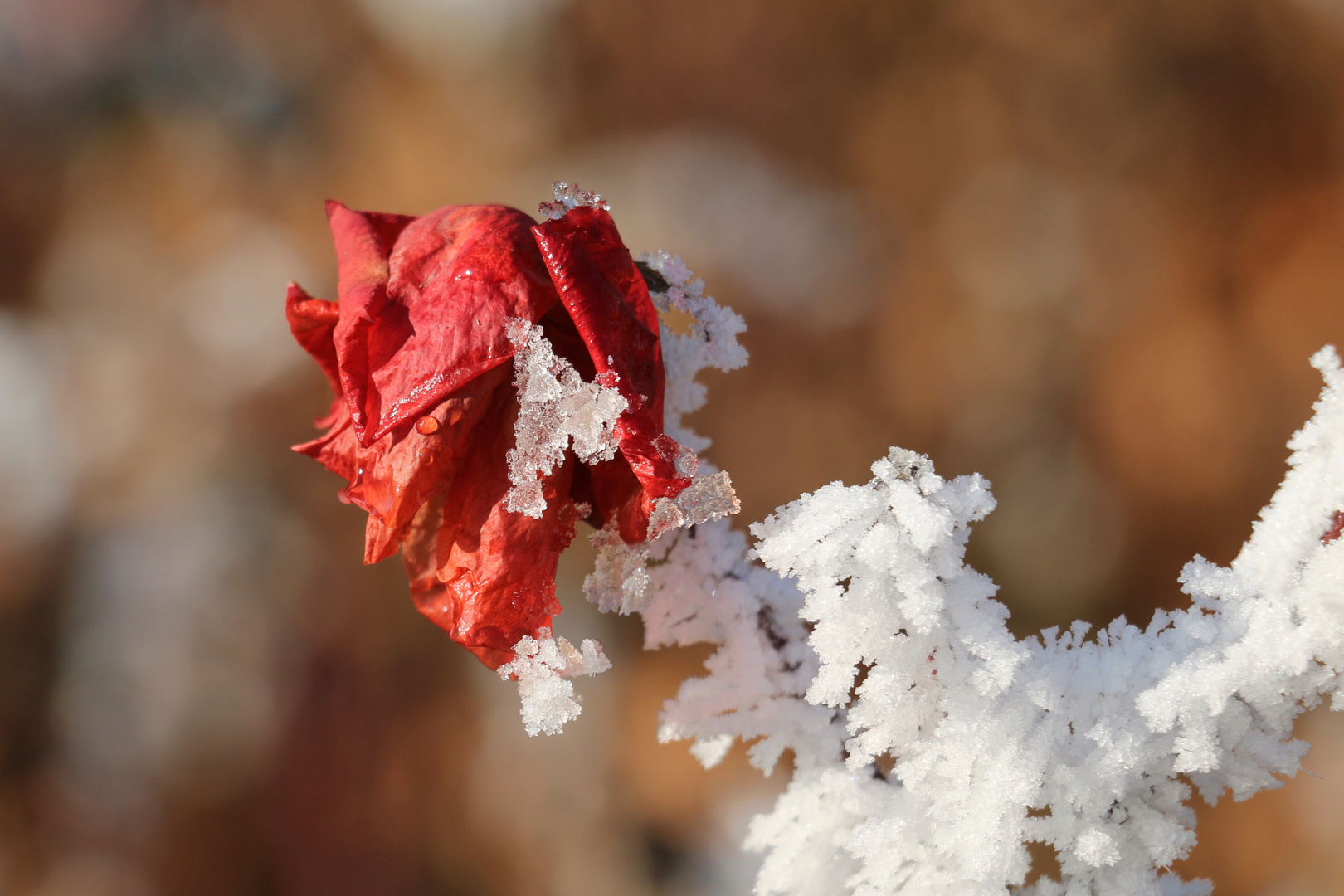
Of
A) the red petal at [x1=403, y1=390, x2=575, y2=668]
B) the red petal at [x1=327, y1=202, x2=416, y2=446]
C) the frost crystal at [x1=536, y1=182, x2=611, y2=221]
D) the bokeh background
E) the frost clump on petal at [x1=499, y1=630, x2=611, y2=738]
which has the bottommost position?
the frost clump on petal at [x1=499, y1=630, x2=611, y2=738]

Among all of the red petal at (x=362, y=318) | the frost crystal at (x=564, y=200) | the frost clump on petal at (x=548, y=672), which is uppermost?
the frost crystal at (x=564, y=200)

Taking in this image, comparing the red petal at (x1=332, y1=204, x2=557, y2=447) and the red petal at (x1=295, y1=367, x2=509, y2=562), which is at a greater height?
the red petal at (x1=332, y1=204, x2=557, y2=447)

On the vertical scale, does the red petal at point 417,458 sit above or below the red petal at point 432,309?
below

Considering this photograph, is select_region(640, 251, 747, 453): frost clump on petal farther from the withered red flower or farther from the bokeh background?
the bokeh background

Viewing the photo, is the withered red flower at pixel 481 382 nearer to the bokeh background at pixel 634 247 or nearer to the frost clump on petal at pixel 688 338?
the frost clump on petal at pixel 688 338

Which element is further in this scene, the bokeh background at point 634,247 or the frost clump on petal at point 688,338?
the bokeh background at point 634,247

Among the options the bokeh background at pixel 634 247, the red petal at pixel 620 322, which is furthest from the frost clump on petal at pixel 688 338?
the bokeh background at pixel 634 247

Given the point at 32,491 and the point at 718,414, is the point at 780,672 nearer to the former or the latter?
the point at 718,414

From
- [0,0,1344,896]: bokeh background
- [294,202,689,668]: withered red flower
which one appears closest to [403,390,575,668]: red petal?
[294,202,689,668]: withered red flower
